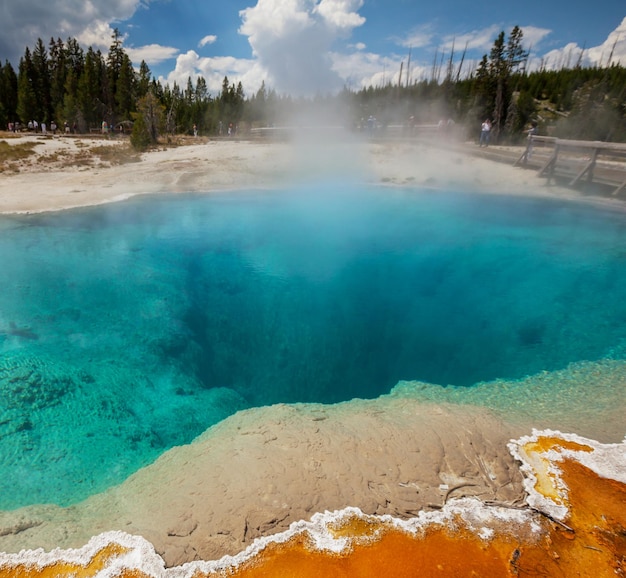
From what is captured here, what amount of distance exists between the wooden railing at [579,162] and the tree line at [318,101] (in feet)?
22.9

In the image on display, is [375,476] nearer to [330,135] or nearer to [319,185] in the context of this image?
[319,185]

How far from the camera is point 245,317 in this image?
5738 millimetres

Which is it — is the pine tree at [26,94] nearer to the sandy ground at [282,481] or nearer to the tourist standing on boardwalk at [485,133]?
the tourist standing on boardwalk at [485,133]

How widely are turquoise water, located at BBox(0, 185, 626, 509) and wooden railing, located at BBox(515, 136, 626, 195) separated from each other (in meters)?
1.99

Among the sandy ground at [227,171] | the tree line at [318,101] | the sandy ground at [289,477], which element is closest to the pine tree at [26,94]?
the tree line at [318,101]

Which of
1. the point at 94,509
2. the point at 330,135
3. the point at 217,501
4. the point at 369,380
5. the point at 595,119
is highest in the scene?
the point at 595,119

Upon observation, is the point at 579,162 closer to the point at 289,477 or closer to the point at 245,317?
the point at 245,317

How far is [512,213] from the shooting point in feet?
33.2

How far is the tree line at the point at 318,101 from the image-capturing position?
766 inches

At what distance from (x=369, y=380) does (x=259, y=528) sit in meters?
2.55

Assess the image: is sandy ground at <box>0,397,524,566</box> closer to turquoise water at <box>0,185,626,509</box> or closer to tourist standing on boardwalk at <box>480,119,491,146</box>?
turquoise water at <box>0,185,626,509</box>

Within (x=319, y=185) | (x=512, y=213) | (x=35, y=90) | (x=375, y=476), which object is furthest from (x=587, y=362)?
(x=35, y=90)

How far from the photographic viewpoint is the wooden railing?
10461 mm

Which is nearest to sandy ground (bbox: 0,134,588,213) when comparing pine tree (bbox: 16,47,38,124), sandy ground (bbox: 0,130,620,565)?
sandy ground (bbox: 0,130,620,565)
